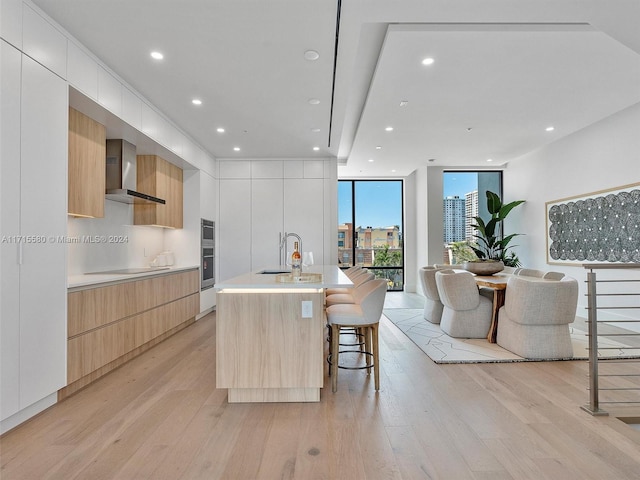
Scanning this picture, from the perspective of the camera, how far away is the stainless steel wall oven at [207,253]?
5.59 metres

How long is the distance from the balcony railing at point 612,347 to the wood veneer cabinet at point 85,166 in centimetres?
371

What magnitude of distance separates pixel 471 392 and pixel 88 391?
2.90 meters

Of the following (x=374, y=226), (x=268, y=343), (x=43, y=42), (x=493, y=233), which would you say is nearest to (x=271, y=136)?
(x=43, y=42)

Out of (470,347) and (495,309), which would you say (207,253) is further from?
(495,309)

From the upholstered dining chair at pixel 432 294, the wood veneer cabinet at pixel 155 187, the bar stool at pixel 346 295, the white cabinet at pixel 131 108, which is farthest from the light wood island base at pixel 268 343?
the upholstered dining chair at pixel 432 294

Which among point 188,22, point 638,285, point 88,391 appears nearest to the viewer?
point 188,22

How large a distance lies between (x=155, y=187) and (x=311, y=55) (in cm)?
274

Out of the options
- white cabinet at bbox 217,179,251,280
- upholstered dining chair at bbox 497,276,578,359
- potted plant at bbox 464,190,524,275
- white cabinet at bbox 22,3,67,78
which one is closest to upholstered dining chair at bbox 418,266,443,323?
upholstered dining chair at bbox 497,276,578,359

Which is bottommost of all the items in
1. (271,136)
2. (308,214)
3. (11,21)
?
(308,214)

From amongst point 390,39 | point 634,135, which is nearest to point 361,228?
point 634,135

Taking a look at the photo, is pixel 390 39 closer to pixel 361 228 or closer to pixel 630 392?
pixel 630 392

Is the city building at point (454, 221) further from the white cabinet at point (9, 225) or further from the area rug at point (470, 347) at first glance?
the white cabinet at point (9, 225)

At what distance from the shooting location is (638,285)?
4.43 m

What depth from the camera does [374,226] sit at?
869cm
